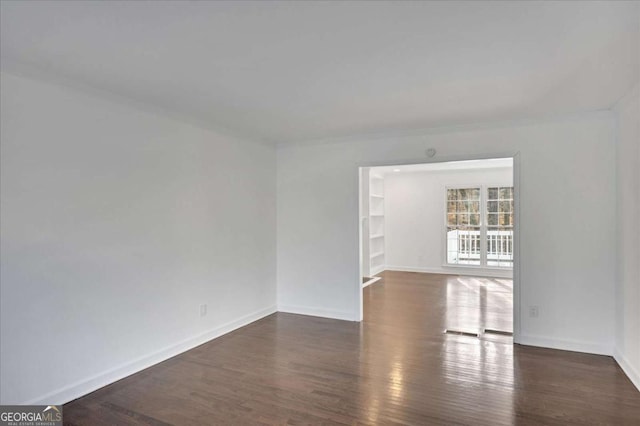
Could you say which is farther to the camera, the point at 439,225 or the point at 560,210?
the point at 439,225

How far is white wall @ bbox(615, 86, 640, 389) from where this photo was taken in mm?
2996

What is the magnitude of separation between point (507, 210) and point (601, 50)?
6392 mm

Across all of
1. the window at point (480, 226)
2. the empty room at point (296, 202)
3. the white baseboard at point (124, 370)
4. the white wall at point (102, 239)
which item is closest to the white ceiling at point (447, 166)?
the window at point (480, 226)

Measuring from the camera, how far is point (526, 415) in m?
2.55

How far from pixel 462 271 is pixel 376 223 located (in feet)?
7.46

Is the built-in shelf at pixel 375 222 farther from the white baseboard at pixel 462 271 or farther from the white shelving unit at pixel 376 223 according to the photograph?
the white baseboard at pixel 462 271

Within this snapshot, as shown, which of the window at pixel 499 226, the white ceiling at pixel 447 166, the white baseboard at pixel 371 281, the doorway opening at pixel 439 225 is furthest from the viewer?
the window at pixel 499 226

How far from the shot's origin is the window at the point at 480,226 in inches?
320

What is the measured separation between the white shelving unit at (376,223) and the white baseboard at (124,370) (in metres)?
4.51

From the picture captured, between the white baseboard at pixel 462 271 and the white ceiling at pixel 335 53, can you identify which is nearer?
the white ceiling at pixel 335 53

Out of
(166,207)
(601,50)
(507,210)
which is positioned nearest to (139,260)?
(166,207)

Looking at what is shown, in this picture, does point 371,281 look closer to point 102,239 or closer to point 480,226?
point 480,226

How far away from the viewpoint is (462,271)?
8406 millimetres

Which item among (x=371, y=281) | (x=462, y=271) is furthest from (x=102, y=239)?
(x=462, y=271)
